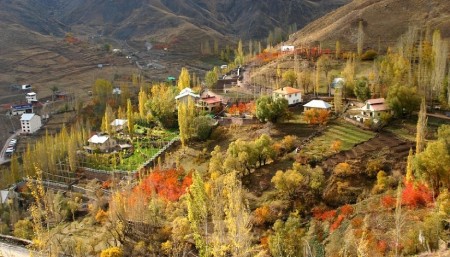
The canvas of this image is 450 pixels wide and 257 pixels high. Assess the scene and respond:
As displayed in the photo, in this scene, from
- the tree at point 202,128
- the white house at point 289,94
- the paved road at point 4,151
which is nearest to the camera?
the tree at point 202,128

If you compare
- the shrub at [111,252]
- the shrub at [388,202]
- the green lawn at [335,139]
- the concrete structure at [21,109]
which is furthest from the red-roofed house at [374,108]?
the concrete structure at [21,109]

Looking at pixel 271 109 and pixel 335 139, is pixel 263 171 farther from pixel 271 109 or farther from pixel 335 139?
pixel 271 109

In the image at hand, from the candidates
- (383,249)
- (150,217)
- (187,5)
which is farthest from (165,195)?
(187,5)

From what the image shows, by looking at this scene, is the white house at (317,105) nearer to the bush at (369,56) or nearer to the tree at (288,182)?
the tree at (288,182)

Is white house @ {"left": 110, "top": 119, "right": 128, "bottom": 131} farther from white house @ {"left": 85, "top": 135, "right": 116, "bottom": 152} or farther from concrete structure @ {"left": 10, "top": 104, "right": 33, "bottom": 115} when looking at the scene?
concrete structure @ {"left": 10, "top": 104, "right": 33, "bottom": 115}

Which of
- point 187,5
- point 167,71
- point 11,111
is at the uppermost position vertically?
point 187,5

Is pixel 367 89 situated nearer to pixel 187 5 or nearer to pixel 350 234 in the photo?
pixel 350 234
